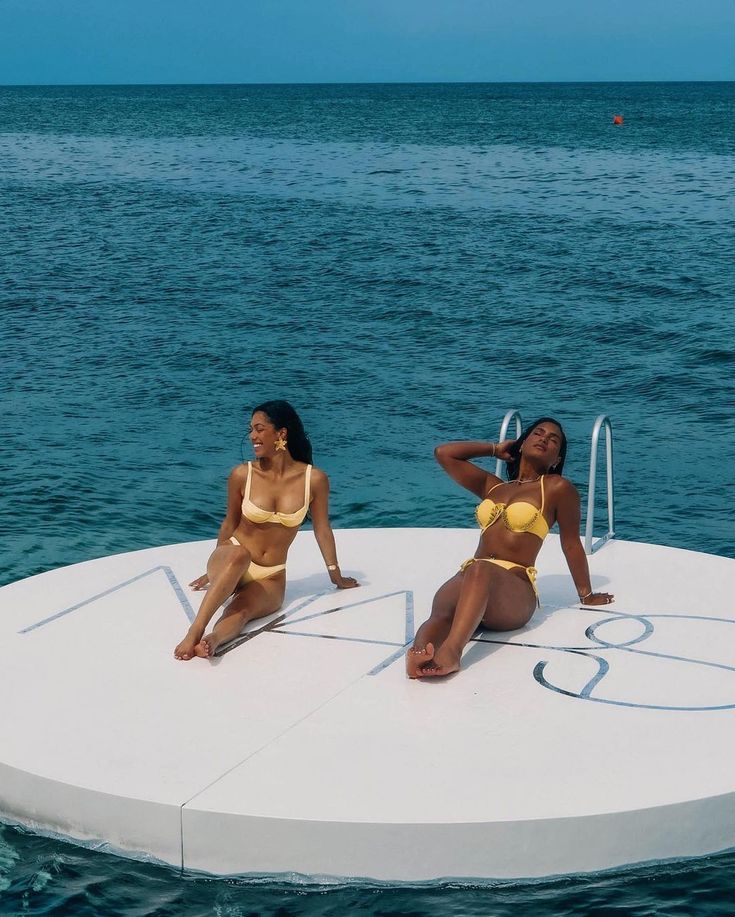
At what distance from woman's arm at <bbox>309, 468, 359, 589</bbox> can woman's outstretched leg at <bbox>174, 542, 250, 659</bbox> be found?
1.83 feet

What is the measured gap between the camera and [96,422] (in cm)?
1642

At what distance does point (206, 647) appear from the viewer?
6527 mm

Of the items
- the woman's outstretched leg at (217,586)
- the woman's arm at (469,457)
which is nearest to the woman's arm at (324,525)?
the woman's outstretched leg at (217,586)

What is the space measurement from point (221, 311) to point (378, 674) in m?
19.6

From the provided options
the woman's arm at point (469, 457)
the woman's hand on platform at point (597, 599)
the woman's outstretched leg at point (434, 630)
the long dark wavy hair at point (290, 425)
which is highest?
the long dark wavy hair at point (290, 425)

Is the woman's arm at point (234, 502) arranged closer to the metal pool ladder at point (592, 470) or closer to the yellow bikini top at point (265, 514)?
the yellow bikini top at point (265, 514)

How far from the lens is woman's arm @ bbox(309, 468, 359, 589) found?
280 inches

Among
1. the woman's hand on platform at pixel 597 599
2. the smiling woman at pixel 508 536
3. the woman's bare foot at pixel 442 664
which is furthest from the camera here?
the woman's hand on platform at pixel 597 599

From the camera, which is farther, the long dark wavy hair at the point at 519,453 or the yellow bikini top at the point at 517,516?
the long dark wavy hair at the point at 519,453

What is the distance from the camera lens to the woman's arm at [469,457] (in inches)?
277

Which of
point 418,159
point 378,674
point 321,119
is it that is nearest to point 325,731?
point 378,674

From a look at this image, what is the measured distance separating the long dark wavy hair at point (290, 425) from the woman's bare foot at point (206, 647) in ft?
3.88

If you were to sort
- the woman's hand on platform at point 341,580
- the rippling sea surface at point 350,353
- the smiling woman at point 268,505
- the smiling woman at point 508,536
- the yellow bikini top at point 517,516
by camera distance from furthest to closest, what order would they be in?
the woman's hand on platform at point 341,580 → the smiling woman at point 268,505 → the yellow bikini top at point 517,516 → the smiling woman at point 508,536 → the rippling sea surface at point 350,353

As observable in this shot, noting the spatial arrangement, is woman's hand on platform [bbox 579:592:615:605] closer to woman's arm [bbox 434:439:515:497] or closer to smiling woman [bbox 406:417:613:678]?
smiling woman [bbox 406:417:613:678]
